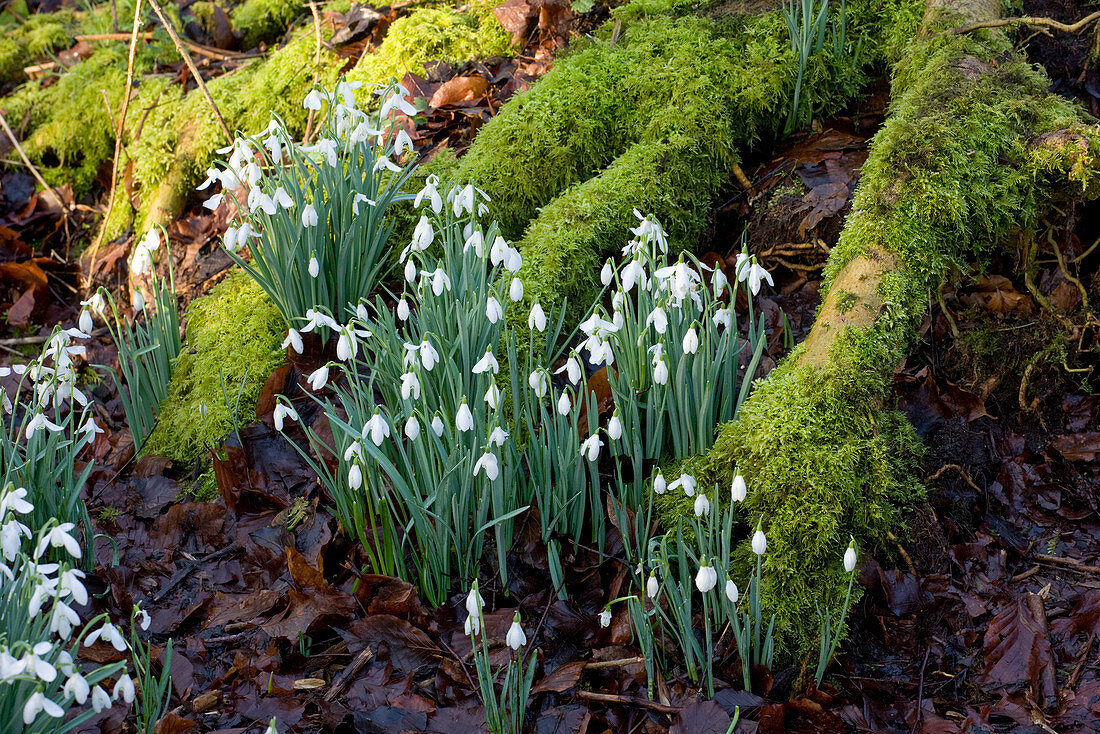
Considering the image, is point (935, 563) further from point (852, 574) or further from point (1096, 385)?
point (1096, 385)

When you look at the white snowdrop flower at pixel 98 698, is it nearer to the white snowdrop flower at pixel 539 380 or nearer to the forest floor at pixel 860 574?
the forest floor at pixel 860 574

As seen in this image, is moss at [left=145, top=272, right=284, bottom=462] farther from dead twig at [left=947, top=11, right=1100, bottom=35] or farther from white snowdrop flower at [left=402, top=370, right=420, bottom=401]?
dead twig at [left=947, top=11, right=1100, bottom=35]

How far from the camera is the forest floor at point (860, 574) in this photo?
1.98 meters

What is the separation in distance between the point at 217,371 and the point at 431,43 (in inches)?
78.2

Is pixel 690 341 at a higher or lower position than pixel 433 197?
lower

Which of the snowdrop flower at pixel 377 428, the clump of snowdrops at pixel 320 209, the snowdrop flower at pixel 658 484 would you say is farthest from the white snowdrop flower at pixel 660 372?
the clump of snowdrops at pixel 320 209

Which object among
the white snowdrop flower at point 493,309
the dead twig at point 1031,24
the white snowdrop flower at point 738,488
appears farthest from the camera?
the dead twig at point 1031,24

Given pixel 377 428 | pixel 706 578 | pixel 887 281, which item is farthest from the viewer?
pixel 887 281

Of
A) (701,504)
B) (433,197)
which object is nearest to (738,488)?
(701,504)

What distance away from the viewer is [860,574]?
2211 mm

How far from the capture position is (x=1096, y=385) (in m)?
2.72

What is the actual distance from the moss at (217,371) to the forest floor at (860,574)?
0.30 ft

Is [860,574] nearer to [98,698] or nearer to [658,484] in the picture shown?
[658,484]

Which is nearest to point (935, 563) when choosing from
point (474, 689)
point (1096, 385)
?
point (1096, 385)
